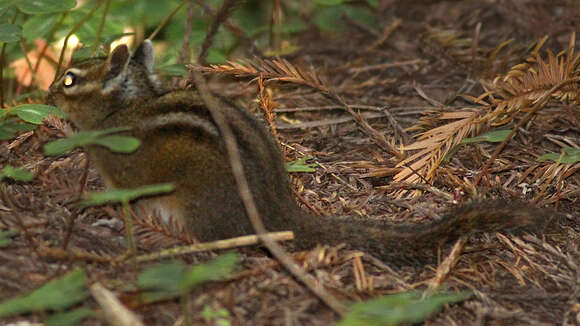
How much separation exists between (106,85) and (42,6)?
783mm

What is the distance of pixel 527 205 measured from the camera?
314cm

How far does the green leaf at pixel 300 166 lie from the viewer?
3.74m

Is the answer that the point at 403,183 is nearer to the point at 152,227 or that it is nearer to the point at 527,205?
the point at 527,205

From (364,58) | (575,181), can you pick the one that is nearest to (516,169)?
(575,181)

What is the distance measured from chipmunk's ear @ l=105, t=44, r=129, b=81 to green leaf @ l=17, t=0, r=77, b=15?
27.3 inches

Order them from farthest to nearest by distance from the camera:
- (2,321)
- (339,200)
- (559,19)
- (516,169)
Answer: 1. (559,19)
2. (516,169)
3. (339,200)
4. (2,321)

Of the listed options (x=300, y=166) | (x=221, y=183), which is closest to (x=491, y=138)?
(x=300, y=166)

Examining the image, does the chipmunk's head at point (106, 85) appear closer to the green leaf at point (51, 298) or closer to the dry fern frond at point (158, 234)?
the dry fern frond at point (158, 234)

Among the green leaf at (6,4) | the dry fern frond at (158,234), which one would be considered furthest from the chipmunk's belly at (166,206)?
the green leaf at (6,4)

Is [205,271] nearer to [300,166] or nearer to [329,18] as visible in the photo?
[300,166]

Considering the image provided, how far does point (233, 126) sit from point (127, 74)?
961 millimetres

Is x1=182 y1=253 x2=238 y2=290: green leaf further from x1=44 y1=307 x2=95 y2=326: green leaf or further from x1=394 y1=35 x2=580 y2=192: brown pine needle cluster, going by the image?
x1=394 y1=35 x2=580 y2=192: brown pine needle cluster

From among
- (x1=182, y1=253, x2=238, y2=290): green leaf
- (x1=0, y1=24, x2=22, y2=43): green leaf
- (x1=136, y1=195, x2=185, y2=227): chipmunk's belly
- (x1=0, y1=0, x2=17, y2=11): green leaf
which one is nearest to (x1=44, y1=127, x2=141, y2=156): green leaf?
(x1=182, y1=253, x2=238, y2=290): green leaf

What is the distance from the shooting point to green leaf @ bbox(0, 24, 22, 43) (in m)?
3.82
